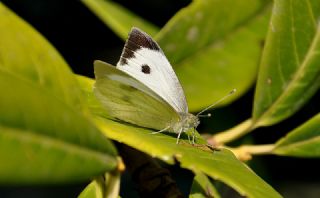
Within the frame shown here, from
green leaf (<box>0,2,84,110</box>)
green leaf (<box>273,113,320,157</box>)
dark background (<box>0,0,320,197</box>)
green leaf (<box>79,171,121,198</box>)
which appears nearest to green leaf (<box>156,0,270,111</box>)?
dark background (<box>0,0,320,197</box>)

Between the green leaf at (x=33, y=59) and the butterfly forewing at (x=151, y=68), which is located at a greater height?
the green leaf at (x=33, y=59)

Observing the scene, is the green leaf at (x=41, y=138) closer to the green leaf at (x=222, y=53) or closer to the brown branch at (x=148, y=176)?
the brown branch at (x=148, y=176)

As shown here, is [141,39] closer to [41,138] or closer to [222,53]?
[222,53]

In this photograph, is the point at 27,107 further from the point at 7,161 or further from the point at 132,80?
the point at 132,80

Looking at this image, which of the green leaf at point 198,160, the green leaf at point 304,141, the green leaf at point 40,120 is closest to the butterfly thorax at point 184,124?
the green leaf at point 304,141

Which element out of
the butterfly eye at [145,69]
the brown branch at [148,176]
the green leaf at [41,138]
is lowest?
the brown branch at [148,176]

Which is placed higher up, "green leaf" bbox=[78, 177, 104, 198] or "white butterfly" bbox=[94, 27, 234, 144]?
"white butterfly" bbox=[94, 27, 234, 144]

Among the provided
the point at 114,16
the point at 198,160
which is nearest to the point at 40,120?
the point at 198,160

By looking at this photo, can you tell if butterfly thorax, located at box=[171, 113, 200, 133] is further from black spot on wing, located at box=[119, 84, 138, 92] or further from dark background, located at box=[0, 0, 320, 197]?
dark background, located at box=[0, 0, 320, 197]
